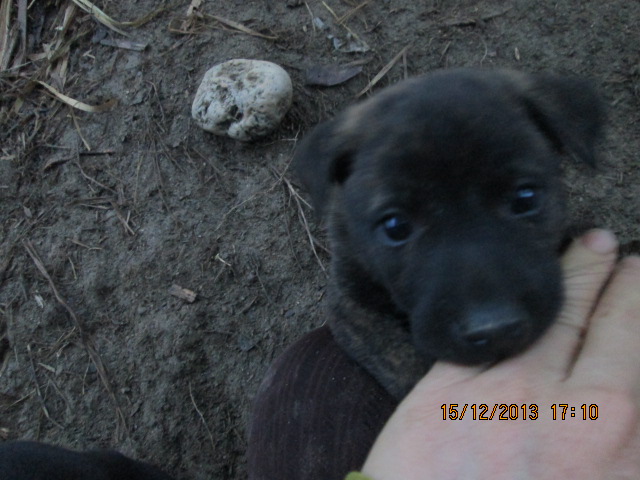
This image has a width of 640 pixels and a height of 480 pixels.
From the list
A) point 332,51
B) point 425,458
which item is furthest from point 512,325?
point 332,51

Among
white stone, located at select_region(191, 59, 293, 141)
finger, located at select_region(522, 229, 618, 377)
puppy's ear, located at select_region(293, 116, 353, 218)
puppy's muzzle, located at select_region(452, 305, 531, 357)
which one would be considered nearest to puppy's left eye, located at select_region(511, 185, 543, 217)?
finger, located at select_region(522, 229, 618, 377)

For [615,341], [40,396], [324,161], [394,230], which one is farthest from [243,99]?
[615,341]

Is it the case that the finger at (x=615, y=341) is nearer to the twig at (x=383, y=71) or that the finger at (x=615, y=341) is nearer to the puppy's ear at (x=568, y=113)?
the puppy's ear at (x=568, y=113)

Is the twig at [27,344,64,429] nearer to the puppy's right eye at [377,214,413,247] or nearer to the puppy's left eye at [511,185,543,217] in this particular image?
the puppy's right eye at [377,214,413,247]

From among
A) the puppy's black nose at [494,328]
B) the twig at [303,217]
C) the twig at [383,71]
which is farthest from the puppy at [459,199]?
the twig at [383,71]

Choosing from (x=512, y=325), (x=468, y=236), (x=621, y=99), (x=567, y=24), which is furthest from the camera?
(x=567, y=24)

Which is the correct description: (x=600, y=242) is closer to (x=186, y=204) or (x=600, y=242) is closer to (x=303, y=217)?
(x=303, y=217)

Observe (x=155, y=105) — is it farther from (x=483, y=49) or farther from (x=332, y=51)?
(x=483, y=49)
